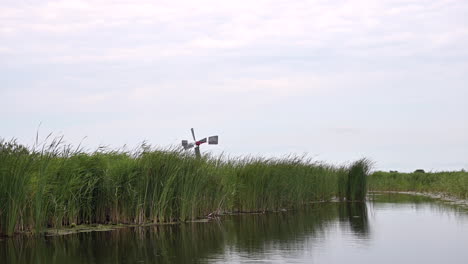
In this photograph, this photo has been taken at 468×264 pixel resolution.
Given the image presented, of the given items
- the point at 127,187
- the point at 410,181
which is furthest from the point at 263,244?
the point at 410,181

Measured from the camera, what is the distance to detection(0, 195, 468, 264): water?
11.4 metres

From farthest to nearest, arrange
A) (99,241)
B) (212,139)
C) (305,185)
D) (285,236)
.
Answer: (212,139), (305,185), (285,236), (99,241)

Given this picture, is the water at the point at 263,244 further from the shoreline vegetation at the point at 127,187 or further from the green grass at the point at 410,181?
the green grass at the point at 410,181

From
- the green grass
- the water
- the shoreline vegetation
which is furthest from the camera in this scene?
the green grass

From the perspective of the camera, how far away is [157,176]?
17.8 metres

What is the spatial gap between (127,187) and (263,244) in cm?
517

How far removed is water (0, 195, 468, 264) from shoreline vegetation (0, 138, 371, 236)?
Answer: 30.8 inches

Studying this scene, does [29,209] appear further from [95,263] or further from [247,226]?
[247,226]

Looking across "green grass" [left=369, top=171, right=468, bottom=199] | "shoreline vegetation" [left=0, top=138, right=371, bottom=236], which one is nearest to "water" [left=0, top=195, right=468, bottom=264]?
"shoreline vegetation" [left=0, top=138, right=371, bottom=236]

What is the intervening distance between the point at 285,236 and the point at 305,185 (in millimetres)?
12291

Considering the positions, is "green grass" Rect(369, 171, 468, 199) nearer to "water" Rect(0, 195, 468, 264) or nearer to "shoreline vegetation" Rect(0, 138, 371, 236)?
"shoreline vegetation" Rect(0, 138, 371, 236)

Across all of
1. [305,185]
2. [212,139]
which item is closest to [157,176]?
[305,185]

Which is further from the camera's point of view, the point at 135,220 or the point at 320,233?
the point at 135,220

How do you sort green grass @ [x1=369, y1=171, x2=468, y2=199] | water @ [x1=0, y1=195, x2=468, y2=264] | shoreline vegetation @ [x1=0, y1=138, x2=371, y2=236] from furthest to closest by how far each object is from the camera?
1. green grass @ [x1=369, y1=171, x2=468, y2=199]
2. shoreline vegetation @ [x1=0, y1=138, x2=371, y2=236]
3. water @ [x1=0, y1=195, x2=468, y2=264]
